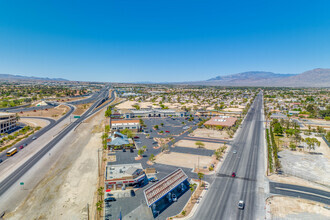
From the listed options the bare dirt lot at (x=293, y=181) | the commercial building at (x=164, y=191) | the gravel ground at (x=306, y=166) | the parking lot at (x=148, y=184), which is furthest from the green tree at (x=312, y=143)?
the commercial building at (x=164, y=191)

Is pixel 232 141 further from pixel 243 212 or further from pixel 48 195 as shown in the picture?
pixel 48 195

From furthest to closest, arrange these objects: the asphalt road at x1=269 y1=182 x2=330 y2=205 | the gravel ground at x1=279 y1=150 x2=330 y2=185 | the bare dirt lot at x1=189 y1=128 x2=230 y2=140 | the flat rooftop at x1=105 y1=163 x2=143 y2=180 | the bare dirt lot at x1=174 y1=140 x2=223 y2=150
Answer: the bare dirt lot at x1=189 y1=128 x2=230 y2=140 < the bare dirt lot at x1=174 y1=140 x2=223 y2=150 < the gravel ground at x1=279 y1=150 x2=330 y2=185 < the flat rooftop at x1=105 y1=163 x2=143 y2=180 < the asphalt road at x1=269 y1=182 x2=330 y2=205

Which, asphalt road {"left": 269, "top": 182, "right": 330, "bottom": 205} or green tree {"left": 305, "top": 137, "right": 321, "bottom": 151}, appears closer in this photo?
asphalt road {"left": 269, "top": 182, "right": 330, "bottom": 205}

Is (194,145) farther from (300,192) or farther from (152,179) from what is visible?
(300,192)


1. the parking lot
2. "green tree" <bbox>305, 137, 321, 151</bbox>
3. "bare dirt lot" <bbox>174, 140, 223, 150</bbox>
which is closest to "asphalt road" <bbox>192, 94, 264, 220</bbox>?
the parking lot

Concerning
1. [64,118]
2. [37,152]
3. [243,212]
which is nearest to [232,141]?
[243,212]

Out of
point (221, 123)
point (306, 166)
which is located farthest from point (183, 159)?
point (221, 123)

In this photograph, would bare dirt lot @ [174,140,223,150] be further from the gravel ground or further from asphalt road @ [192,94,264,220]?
the gravel ground

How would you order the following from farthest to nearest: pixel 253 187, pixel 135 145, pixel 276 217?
1. pixel 135 145
2. pixel 253 187
3. pixel 276 217
